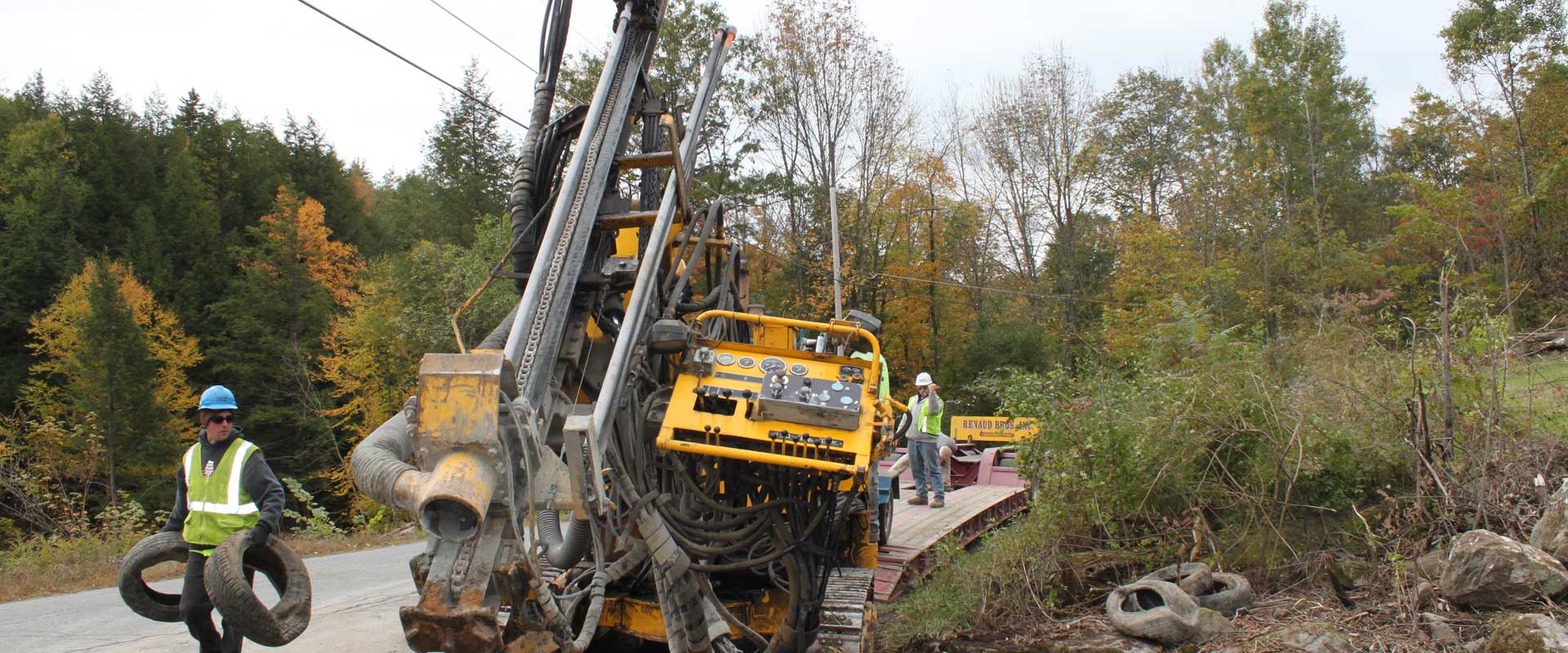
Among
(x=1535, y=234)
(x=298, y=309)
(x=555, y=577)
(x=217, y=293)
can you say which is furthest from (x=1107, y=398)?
(x=217, y=293)

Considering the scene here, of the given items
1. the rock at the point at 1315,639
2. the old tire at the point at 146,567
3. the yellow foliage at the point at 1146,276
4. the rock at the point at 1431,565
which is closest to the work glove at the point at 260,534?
the old tire at the point at 146,567

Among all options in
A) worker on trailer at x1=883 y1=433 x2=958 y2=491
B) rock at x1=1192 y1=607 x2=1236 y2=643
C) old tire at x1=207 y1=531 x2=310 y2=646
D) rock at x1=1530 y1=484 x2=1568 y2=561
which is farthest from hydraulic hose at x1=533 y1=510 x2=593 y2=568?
rock at x1=1530 y1=484 x2=1568 y2=561

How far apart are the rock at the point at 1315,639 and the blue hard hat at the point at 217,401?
541cm

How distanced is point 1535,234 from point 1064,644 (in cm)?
2313

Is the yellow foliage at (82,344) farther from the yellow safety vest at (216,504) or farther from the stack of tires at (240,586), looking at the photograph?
the yellow safety vest at (216,504)

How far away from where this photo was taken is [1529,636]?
4660mm

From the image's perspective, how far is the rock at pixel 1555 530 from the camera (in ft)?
17.9

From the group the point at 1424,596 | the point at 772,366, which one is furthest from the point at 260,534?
the point at 1424,596

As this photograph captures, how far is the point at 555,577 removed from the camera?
Answer: 17.5 feet

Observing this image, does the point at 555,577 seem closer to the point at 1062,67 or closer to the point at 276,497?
the point at 276,497

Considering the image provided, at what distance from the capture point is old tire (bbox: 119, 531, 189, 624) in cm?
480

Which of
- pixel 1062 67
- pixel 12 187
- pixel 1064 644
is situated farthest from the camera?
pixel 12 187

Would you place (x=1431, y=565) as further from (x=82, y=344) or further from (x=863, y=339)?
(x=82, y=344)

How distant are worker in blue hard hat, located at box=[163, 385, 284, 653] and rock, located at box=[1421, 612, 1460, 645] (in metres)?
5.70
